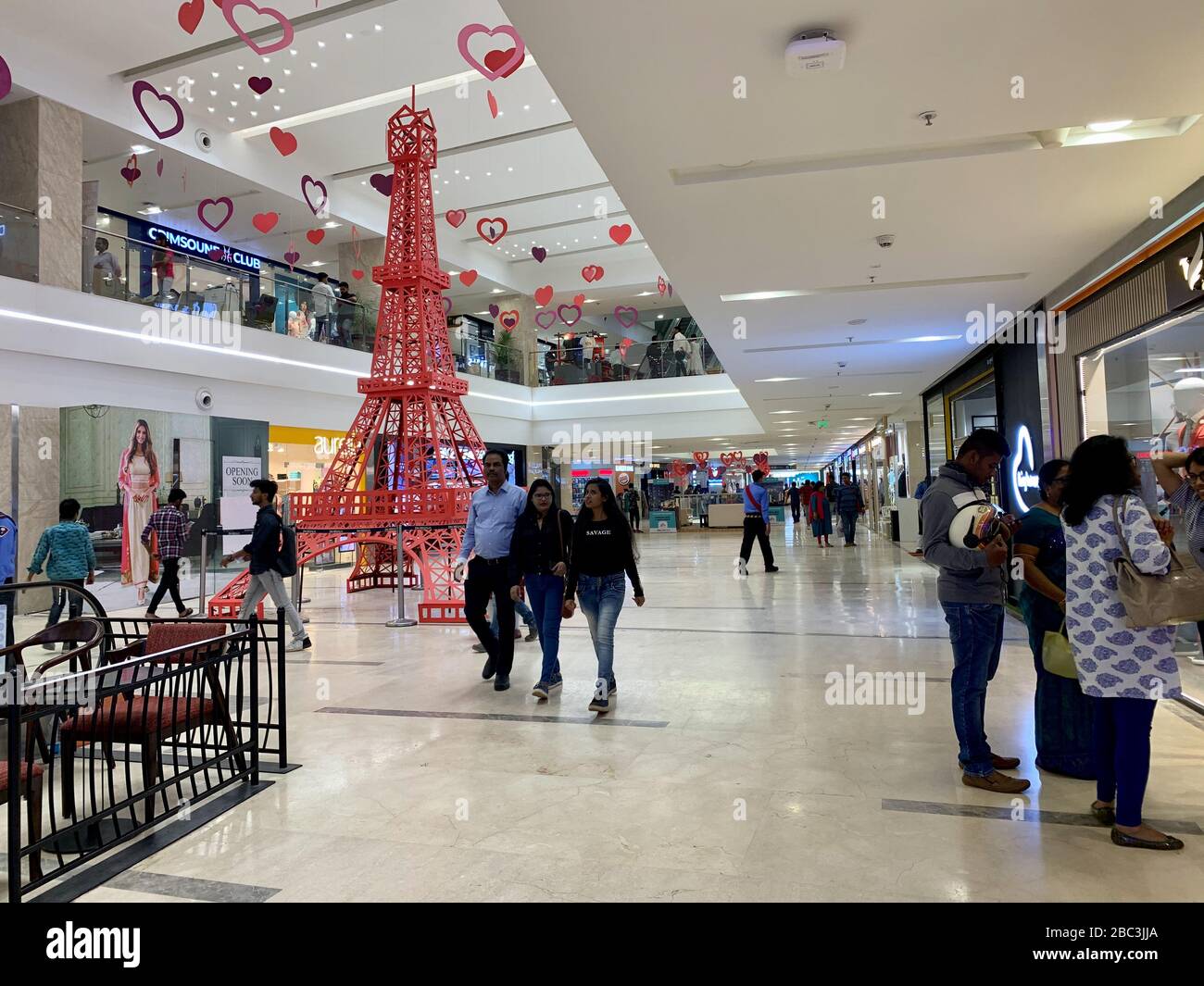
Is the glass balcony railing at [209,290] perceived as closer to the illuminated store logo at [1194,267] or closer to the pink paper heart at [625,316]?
the pink paper heart at [625,316]

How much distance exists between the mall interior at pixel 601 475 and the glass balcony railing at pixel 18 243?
87 mm

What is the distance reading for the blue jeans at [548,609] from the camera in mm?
5371

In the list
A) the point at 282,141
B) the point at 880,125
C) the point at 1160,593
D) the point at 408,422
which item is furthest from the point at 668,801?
the point at 282,141

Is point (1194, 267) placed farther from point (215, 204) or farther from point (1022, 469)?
point (215, 204)

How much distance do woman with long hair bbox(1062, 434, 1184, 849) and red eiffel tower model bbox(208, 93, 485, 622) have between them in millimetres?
7781

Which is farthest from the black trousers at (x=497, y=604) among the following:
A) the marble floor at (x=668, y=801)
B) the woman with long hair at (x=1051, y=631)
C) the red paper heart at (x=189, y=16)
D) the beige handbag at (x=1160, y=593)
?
the red paper heart at (x=189, y=16)

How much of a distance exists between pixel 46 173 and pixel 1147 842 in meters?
14.2

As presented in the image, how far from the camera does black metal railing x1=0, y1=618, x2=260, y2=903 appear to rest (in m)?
2.79

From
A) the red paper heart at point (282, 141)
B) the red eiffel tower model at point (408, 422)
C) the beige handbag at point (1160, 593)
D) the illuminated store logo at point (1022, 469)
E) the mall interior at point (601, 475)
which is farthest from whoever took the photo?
the red paper heart at point (282, 141)

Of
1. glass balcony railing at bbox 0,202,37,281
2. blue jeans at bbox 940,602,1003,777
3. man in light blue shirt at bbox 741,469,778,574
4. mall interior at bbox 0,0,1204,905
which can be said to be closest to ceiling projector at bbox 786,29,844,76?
mall interior at bbox 0,0,1204,905

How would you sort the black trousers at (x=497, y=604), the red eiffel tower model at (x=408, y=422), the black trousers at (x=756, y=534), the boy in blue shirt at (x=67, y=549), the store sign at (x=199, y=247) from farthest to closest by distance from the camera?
the store sign at (x=199, y=247)
the black trousers at (x=756, y=534)
the red eiffel tower model at (x=408, y=422)
the boy in blue shirt at (x=67, y=549)
the black trousers at (x=497, y=604)

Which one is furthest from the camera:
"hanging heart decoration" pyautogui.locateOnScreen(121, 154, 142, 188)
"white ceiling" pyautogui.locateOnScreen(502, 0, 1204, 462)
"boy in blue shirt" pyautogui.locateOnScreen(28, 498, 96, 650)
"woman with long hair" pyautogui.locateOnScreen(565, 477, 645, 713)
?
"hanging heart decoration" pyautogui.locateOnScreen(121, 154, 142, 188)

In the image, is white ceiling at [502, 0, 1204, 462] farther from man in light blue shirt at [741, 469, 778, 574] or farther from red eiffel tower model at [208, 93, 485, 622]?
man in light blue shirt at [741, 469, 778, 574]

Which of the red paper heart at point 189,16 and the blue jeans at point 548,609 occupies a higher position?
the red paper heart at point 189,16
